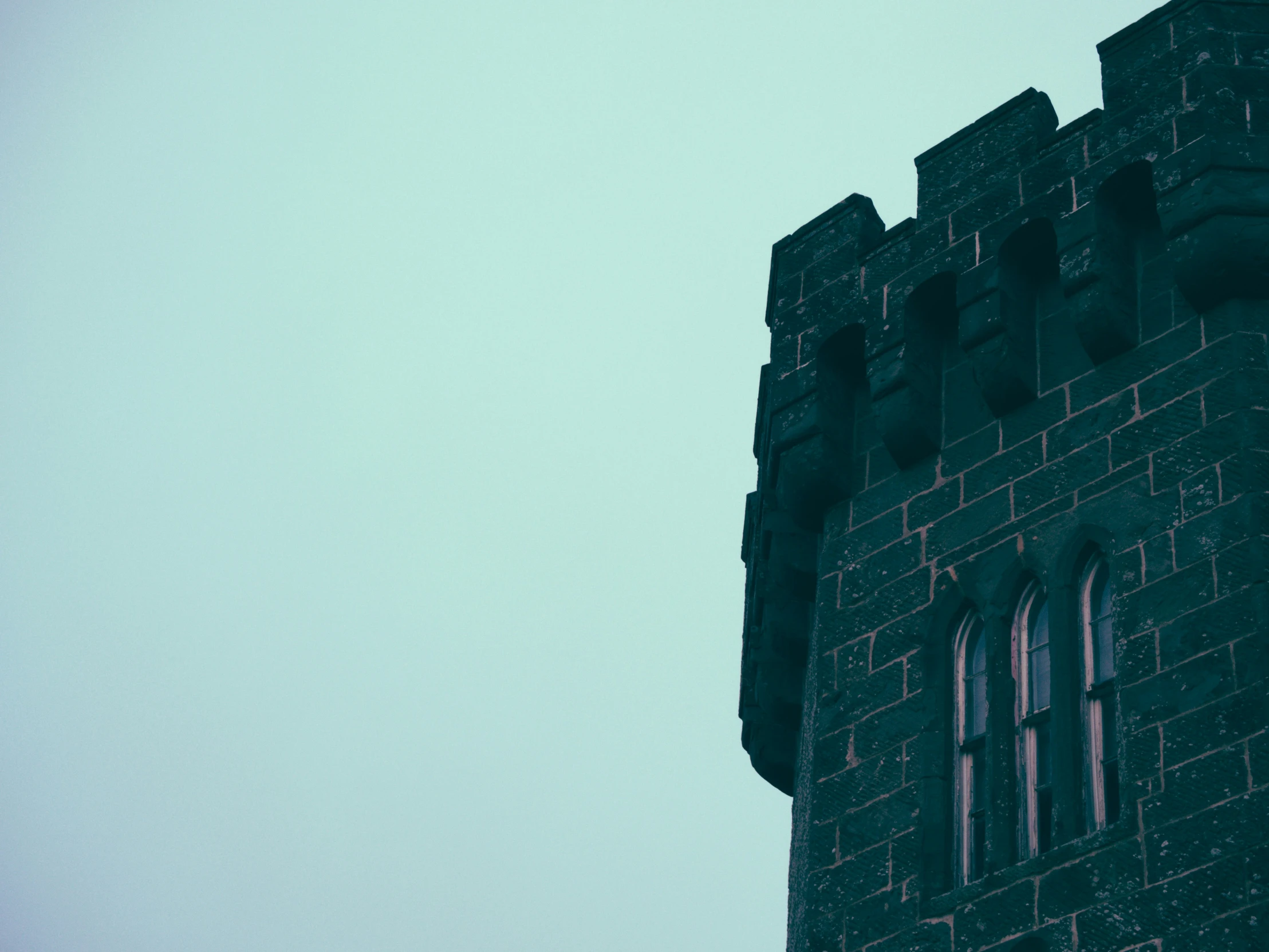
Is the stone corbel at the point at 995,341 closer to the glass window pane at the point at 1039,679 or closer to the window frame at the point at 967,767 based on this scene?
the window frame at the point at 967,767

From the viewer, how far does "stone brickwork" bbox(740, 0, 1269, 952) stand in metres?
8.06

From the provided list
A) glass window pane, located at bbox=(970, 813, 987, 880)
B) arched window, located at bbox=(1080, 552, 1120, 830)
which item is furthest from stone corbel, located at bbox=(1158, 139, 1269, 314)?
glass window pane, located at bbox=(970, 813, 987, 880)

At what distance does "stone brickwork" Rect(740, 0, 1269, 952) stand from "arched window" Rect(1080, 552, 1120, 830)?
3 centimetres

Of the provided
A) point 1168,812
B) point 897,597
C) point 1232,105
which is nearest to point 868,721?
point 897,597

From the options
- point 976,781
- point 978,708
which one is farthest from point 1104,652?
point 976,781

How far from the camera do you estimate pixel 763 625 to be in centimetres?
1204

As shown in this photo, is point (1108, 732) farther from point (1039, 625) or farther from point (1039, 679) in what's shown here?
point (1039, 625)

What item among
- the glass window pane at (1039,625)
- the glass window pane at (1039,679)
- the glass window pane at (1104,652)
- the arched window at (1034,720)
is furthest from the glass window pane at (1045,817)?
the glass window pane at (1039,625)

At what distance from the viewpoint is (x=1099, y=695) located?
8.74m

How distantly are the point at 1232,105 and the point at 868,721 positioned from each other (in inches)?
147

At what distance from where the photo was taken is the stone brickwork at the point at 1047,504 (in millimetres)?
8062

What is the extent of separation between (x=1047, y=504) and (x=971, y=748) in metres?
1.28

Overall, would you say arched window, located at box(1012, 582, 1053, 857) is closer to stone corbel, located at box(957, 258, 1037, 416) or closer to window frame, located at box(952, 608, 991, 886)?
window frame, located at box(952, 608, 991, 886)

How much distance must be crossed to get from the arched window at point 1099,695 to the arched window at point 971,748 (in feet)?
1.89
